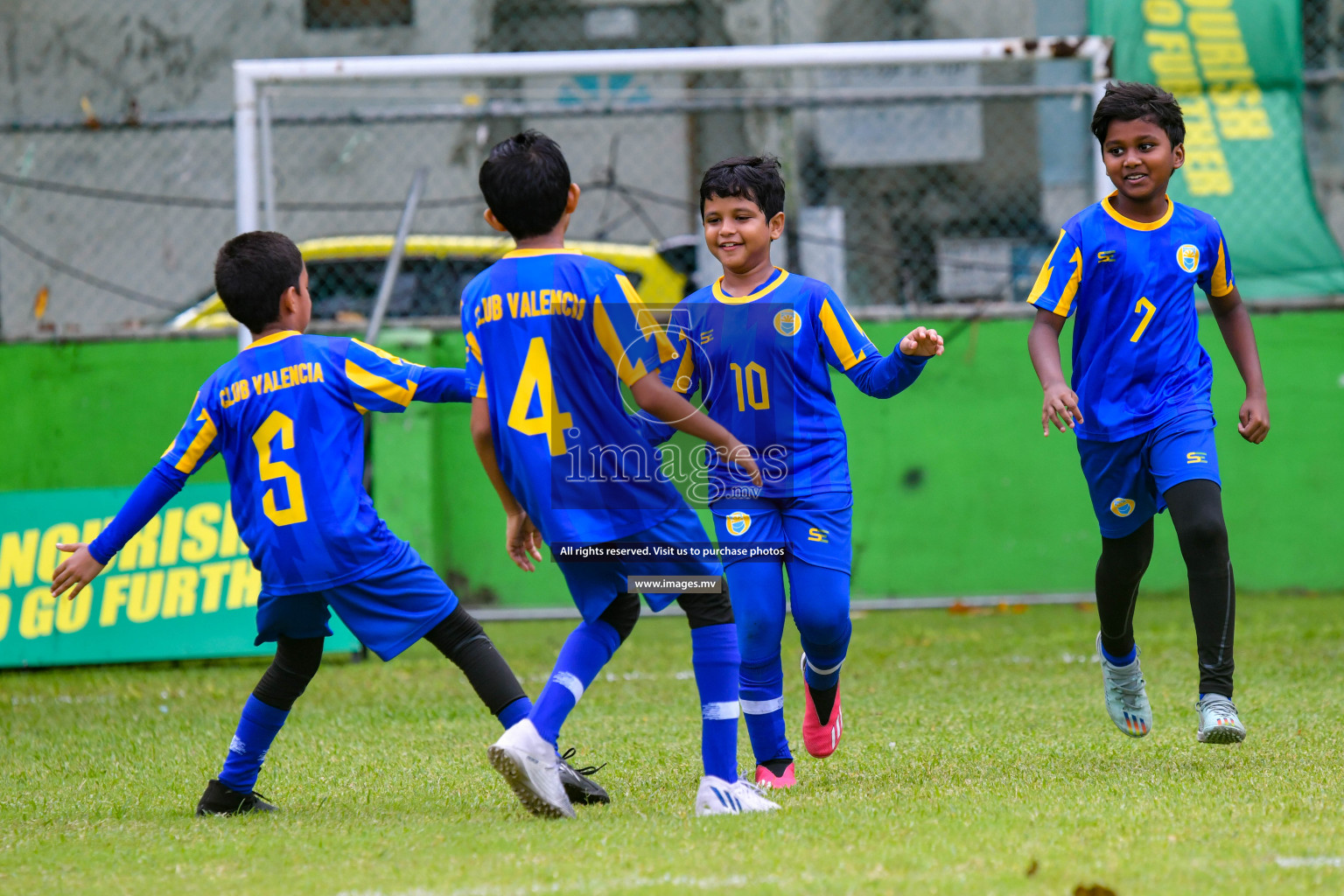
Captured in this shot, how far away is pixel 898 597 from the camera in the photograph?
8.17 meters

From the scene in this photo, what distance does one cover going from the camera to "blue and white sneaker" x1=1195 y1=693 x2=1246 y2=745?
3721 mm

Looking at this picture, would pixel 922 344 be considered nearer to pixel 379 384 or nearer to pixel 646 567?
pixel 646 567

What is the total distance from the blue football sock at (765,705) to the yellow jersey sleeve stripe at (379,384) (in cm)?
115

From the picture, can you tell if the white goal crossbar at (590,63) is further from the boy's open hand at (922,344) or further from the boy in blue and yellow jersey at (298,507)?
the boy's open hand at (922,344)

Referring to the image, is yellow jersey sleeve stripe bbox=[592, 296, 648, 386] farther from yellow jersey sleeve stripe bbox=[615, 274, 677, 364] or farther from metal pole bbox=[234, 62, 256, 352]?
metal pole bbox=[234, 62, 256, 352]

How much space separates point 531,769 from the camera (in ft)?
10.8

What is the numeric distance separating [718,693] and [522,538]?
65cm

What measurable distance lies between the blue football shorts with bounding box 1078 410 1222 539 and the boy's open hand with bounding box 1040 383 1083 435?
12.0 inches

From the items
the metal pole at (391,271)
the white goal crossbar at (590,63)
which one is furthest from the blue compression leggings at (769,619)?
the white goal crossbar at (590,63)

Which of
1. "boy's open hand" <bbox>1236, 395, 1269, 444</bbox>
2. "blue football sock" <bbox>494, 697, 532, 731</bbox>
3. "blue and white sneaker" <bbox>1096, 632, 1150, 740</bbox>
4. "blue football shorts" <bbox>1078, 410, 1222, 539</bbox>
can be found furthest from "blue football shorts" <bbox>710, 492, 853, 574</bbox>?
"boy's open hand" <bbox>1236, 395, 1269, 444</bbox>

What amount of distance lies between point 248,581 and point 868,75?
9.08 metres

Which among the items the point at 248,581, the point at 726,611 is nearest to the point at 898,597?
the point at 248,581

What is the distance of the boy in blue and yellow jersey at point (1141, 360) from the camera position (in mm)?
3986

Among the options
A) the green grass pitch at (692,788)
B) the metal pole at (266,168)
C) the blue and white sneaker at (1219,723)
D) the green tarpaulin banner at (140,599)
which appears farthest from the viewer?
the metal pole at (266,168)
